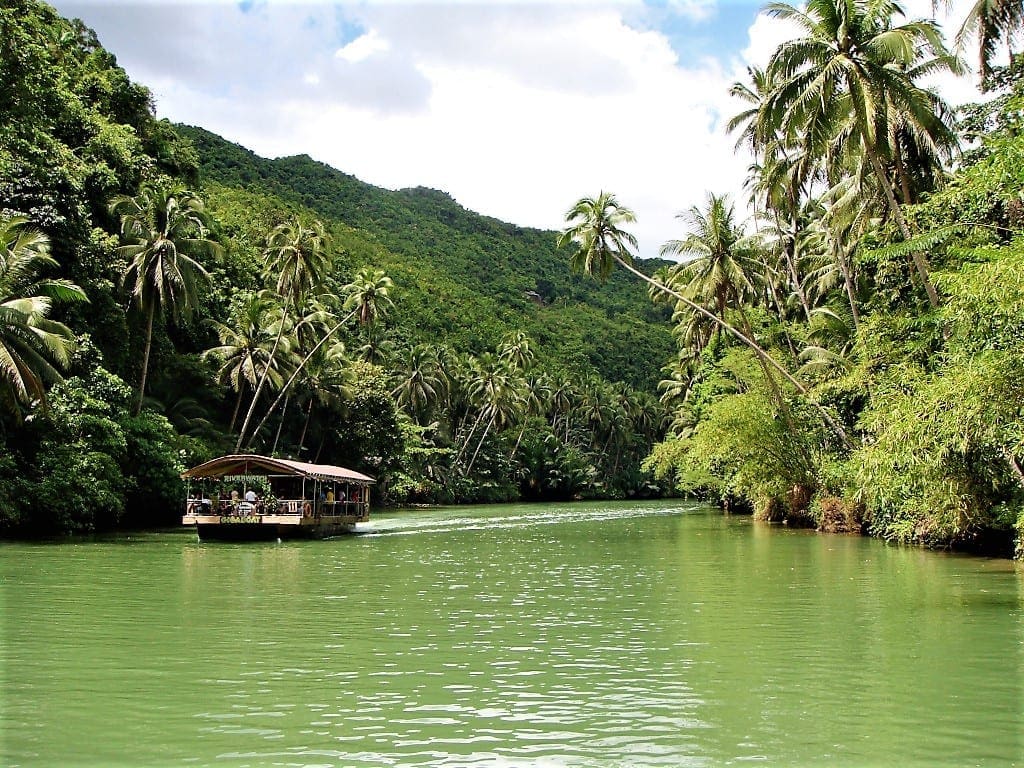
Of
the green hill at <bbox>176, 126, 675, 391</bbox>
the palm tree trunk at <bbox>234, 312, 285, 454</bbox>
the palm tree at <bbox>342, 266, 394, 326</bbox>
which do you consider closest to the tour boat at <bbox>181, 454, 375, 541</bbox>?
the palm tree trunk at <bbox>234, 312, 285, 454</bbox>

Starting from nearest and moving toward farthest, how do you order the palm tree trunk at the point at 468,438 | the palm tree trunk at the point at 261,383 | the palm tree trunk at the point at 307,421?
the palm tree trunk at the point at 261,383 < the palm tree trunk at the point at 307,421 < the palm tree trunk at the point at 468,438

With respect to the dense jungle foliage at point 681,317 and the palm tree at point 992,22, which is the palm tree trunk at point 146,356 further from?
the palm tree at point 992,22

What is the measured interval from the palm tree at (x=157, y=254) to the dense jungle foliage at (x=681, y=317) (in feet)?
0.37

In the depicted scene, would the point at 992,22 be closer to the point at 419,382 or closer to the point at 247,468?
the point at 247,468

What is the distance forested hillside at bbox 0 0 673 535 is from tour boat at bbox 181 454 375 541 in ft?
10.8

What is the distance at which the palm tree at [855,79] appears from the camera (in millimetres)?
24641

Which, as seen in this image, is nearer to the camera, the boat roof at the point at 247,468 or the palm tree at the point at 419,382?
the boat roof at the point at 247,468

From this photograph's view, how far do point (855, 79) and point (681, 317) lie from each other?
37.2 m

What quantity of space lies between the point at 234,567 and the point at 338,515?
1350 cm

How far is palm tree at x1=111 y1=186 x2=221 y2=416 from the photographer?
41.1 m

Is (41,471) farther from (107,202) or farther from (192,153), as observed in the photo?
(192,153)

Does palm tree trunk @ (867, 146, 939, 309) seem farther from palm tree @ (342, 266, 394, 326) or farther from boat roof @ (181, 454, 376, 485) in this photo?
palm tree @ (342, 266, 394, 326)

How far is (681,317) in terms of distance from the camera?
61.5 metres

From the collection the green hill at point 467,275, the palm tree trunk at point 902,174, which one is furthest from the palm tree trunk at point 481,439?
the palm tree trunk at point 902,174
